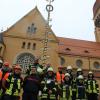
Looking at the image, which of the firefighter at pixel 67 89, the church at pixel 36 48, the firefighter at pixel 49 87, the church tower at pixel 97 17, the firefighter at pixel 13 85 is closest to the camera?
the firefighter at pixel 13 85

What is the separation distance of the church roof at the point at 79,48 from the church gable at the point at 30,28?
14.8 feet

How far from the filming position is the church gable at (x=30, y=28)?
34.2m

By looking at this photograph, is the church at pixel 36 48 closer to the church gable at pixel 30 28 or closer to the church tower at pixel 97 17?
the church gable at pixel 30 28

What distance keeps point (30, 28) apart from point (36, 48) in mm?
3188

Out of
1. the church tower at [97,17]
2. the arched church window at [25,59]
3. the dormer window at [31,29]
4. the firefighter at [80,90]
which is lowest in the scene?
the firefighter at [80,90]

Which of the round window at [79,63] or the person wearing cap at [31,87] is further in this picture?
the round window at [79,63]

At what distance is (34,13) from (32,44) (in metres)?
5.55

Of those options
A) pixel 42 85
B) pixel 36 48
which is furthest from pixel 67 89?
pixel 36 48

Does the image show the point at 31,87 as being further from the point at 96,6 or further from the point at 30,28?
the point at 96,6

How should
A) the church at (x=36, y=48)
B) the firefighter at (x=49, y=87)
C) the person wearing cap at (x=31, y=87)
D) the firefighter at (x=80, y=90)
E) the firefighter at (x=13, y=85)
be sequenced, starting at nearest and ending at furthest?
the firefighter at (x=13, y=85), the person wearing cap at (x=31, y=87), the firefighter at (x=49, y=87), the firefighter at (x=80, y=90), the church at (x=36, y=48)

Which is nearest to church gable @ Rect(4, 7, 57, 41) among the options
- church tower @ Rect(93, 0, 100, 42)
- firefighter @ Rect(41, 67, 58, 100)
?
church tower @ Rect(93, 0, 100, 42)

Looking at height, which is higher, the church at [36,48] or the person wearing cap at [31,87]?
the church at [36,48]

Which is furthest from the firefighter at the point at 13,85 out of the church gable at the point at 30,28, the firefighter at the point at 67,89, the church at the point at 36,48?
the church gable at the point at 30,28

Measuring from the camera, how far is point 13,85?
32.7 ft
